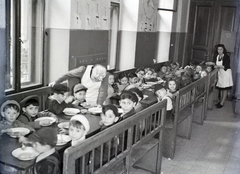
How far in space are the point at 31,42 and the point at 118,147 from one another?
1.22 m

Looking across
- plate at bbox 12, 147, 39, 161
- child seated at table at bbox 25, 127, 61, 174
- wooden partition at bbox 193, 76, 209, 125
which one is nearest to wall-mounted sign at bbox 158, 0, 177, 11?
wooden partition at bbox 193, 76, 209, 125

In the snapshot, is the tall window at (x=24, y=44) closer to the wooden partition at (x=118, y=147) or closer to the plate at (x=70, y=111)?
the plate at (x=70, y=111)

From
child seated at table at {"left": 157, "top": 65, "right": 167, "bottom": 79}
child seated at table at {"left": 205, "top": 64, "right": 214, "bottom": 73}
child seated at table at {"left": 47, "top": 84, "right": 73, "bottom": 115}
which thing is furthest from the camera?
child seated at table at {"left": 205, "top": 64, "right": 214, "bottom": 73}

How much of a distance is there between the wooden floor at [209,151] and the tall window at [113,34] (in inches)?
55.0

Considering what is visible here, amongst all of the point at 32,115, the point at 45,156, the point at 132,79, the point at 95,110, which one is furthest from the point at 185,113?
the point at 45,156

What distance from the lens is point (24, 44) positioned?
2631 millimetres

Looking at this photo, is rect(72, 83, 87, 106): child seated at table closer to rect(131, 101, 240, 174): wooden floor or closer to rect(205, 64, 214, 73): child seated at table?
rect(131, 101, 240, 174): wooden floor

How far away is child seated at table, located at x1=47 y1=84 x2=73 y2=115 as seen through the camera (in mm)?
2747

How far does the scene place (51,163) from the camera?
179 centimetres

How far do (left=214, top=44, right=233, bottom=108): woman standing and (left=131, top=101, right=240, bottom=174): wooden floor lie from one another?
0.87 metres

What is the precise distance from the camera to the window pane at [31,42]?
2.61 m

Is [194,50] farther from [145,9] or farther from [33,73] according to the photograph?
[33,73]

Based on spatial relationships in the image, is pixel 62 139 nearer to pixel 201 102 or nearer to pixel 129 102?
pixel 129 102

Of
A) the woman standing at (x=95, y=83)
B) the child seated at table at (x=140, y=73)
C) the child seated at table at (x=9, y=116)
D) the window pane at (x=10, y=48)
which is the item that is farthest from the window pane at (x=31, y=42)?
the child seated at table at (x=140, y=73)
